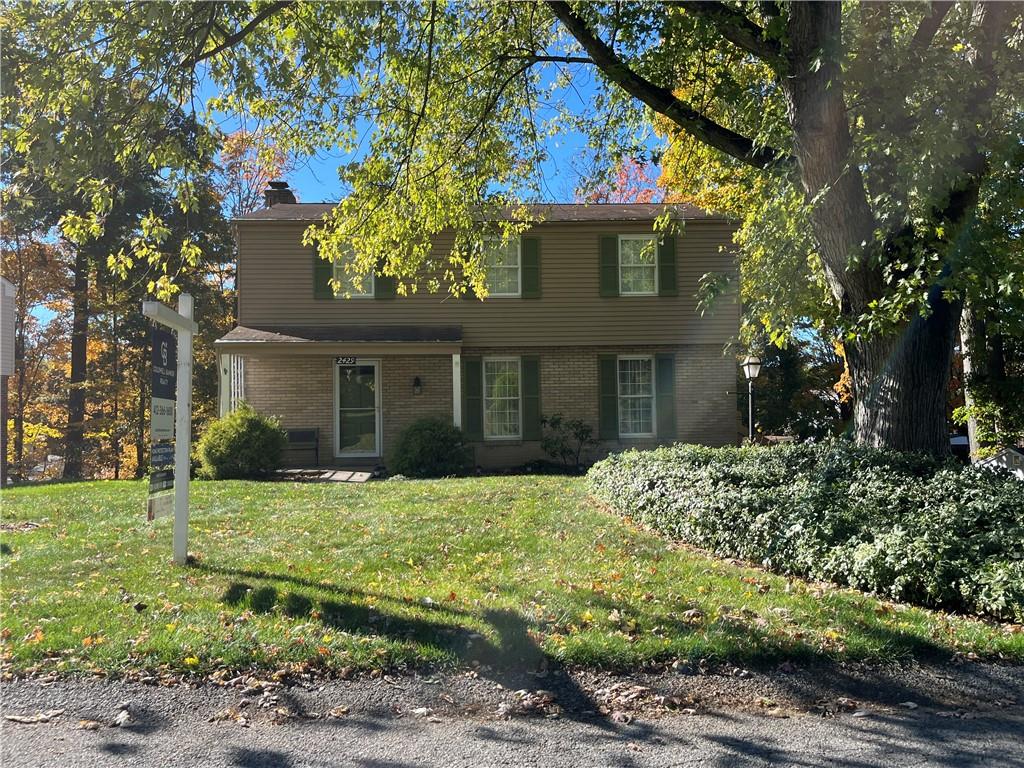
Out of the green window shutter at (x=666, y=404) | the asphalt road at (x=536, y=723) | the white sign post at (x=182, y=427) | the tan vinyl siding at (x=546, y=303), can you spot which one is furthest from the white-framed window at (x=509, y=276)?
the asphalt road at (x=536, y=723)

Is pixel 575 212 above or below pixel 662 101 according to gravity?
above

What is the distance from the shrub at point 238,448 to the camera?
13.4 m

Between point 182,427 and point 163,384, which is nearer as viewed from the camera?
point 163,384

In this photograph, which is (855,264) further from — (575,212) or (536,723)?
(575,212)

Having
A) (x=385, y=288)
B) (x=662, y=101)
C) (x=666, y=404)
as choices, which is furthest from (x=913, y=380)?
(x=385, y=288)

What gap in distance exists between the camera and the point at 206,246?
25.9 m

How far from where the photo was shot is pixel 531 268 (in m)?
16.6

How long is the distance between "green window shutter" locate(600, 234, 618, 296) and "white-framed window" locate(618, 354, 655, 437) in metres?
1.53

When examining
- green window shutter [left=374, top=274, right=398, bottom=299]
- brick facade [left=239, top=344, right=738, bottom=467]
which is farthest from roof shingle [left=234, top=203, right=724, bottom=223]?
brick facade [left=239, top=344, right=738, bottom=467]

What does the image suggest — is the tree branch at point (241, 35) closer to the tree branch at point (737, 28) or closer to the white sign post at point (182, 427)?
the white sign post at point (182, 427)

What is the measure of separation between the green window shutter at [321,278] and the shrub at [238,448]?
11.6 ft

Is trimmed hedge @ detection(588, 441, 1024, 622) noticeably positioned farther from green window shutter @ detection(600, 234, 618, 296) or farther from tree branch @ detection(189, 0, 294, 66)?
green window shutter @ detection(600, 234, 618, 296)

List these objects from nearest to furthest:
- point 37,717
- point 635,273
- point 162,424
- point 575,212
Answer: point 37,717, point 162,424, point 635,273, point 575,212

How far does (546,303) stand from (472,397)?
8.68ft
